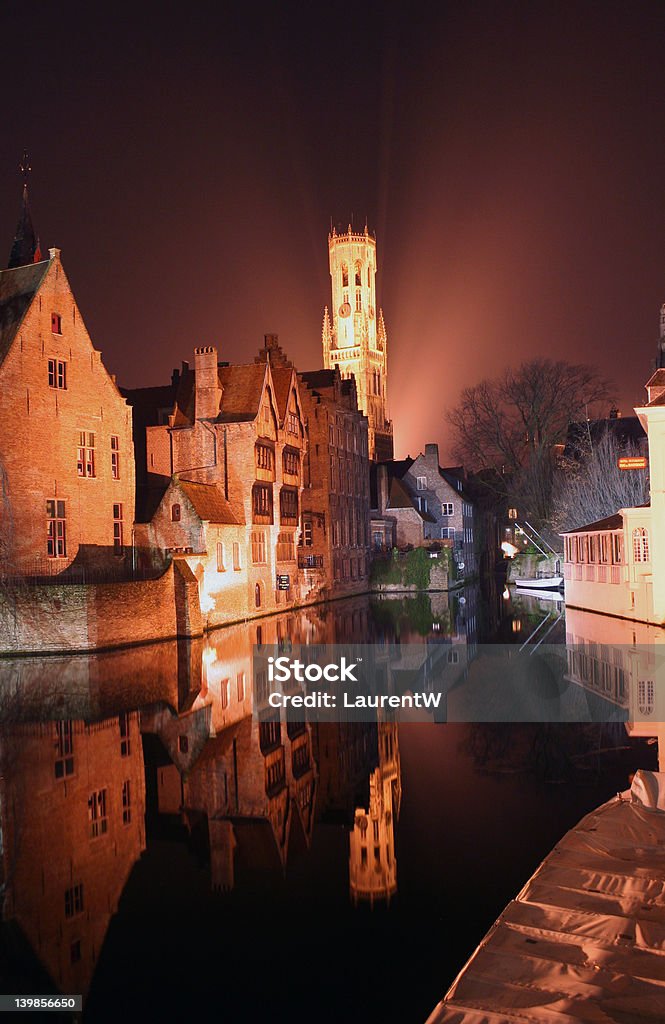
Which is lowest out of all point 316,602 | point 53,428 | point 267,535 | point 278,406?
point 316,602

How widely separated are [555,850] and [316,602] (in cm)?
4530

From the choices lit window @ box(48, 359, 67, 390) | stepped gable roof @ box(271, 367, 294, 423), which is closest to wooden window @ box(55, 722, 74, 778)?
lit window @ box(48, 359, 67, 390)

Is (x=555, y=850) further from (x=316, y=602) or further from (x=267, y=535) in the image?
(x=316, y=602)

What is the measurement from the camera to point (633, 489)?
49.7m

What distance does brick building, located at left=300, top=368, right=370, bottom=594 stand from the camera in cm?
5569

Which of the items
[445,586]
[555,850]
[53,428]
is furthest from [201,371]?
[555,850]

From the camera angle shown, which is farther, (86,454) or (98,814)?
(86,454)

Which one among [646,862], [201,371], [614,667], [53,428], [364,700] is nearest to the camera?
[646,862]

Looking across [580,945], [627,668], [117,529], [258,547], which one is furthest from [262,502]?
[580,945]

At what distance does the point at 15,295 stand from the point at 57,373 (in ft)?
12.1

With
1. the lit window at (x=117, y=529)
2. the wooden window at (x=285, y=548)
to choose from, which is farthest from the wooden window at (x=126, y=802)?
the wooden window at (x=285, y=548)

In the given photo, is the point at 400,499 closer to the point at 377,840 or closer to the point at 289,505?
the point at 289,505

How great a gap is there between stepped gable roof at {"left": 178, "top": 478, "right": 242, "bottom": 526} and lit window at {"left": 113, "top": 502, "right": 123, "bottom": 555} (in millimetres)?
2999

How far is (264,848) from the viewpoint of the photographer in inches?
384
